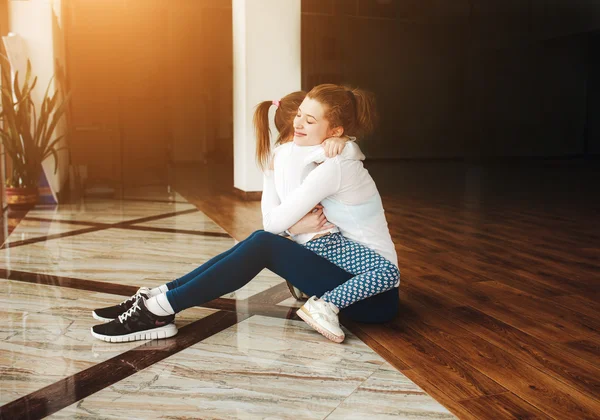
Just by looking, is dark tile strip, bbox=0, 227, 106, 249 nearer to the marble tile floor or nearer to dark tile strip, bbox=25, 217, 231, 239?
dark tile strip, bbox=25, 217, 231, 239

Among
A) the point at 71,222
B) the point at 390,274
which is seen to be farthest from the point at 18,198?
the point at 390,274

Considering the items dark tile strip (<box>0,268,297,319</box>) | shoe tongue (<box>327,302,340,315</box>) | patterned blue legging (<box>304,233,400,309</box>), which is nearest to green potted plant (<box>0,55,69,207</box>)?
dark tile strip (<box>0,268,297,319</box>)

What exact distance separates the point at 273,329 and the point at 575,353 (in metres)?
0.93

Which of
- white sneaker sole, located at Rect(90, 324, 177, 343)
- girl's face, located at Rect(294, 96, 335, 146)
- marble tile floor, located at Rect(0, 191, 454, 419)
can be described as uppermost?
girl's face, located at Rect(294, 96, 335, 146)

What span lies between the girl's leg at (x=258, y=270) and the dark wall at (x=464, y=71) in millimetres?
8752

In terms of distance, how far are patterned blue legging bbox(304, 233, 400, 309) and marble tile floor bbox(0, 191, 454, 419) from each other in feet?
0.48

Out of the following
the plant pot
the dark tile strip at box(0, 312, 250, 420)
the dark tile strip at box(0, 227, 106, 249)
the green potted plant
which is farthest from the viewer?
the plant pot

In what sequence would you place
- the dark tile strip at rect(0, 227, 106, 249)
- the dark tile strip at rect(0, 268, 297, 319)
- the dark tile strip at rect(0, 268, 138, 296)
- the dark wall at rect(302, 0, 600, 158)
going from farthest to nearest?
the dark wall at rect(302, 0, 600, 158), the dark tile strip at rect(0, 227, 106, 249), the dark tile strip at rect(0, 268, 138, 296), the dark tile strip at rect(0, 268, 297, 319)

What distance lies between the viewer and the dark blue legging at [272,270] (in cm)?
181

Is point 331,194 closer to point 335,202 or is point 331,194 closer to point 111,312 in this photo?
point 335,202

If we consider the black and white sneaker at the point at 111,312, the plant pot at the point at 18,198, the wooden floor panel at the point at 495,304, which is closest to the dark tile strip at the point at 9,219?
the plant pot at the point at 18,198

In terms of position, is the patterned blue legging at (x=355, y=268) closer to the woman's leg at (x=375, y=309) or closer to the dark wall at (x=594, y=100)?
the woman's leg at (x=375, y=309)

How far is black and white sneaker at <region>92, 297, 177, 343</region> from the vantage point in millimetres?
1847

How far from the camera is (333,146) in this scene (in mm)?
1847
